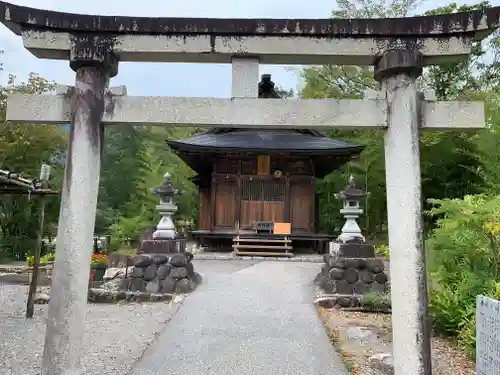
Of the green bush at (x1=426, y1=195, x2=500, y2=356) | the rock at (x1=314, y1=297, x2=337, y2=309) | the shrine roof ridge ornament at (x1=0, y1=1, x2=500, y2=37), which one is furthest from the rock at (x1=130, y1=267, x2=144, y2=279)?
the shrine roof ridge ornament at (x1=0, y1=1, x2=500, y2=37)

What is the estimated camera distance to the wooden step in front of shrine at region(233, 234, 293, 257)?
14.2 m

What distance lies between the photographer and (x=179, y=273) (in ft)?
29.3

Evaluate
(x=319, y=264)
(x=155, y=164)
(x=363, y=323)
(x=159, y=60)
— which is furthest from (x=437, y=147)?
(x=159, y=60)

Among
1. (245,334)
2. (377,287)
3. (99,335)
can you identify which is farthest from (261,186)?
(99,335)

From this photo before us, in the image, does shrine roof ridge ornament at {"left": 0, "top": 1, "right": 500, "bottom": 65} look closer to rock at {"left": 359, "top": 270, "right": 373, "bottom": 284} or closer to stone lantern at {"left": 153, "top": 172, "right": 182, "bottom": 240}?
rock at {"left": 359, "top": 270, "right": 373, "bottom": 284}

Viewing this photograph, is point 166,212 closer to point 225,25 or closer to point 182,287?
point 182,287

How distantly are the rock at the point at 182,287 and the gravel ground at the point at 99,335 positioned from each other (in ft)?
1.68

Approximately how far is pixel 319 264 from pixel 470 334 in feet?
24.1

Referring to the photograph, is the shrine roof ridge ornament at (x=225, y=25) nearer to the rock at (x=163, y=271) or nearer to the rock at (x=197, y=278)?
the rock at (x=163, y=271)

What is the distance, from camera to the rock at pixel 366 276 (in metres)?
8.66

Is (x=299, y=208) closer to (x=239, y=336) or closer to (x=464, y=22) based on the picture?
(x=239, y=336)

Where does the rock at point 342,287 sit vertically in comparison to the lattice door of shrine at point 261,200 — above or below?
below

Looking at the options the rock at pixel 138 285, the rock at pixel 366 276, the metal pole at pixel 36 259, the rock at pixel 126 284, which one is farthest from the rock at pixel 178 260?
the rock at pixel 366 276

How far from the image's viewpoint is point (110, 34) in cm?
399
